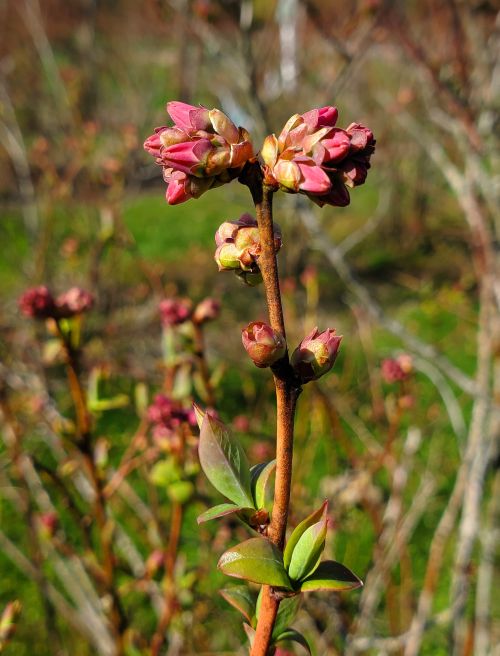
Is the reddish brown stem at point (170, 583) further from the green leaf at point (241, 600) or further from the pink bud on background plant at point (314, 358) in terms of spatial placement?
the pink bud on background plant at point (314, 358)

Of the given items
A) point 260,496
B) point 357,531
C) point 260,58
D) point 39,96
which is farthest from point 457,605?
point 39,96

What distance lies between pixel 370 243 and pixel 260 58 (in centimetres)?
293

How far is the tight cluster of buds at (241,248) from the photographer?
36cm

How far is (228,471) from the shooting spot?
0.38 meters

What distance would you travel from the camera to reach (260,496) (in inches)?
15.4

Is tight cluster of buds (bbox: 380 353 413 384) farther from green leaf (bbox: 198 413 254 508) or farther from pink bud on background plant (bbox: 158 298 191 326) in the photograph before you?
green leaf (bbox: 198 413 254 508)

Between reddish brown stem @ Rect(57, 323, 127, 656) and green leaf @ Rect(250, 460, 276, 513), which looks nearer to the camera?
green leaf @ Rect(250, 460, 276, 513)

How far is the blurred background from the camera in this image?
99 centimetres

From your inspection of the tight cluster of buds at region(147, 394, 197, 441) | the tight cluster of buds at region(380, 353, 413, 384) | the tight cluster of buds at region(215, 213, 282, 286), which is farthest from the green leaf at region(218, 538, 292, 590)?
the tight cluster of buds at region(380, 353, 413, 384)

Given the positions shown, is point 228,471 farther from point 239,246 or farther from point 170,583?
point 170,583

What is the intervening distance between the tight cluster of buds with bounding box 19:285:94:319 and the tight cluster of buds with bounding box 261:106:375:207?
405mm

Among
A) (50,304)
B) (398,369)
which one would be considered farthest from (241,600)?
(398,369)

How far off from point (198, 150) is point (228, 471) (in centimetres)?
18

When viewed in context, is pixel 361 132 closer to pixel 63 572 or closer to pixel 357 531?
pixel 63 572
